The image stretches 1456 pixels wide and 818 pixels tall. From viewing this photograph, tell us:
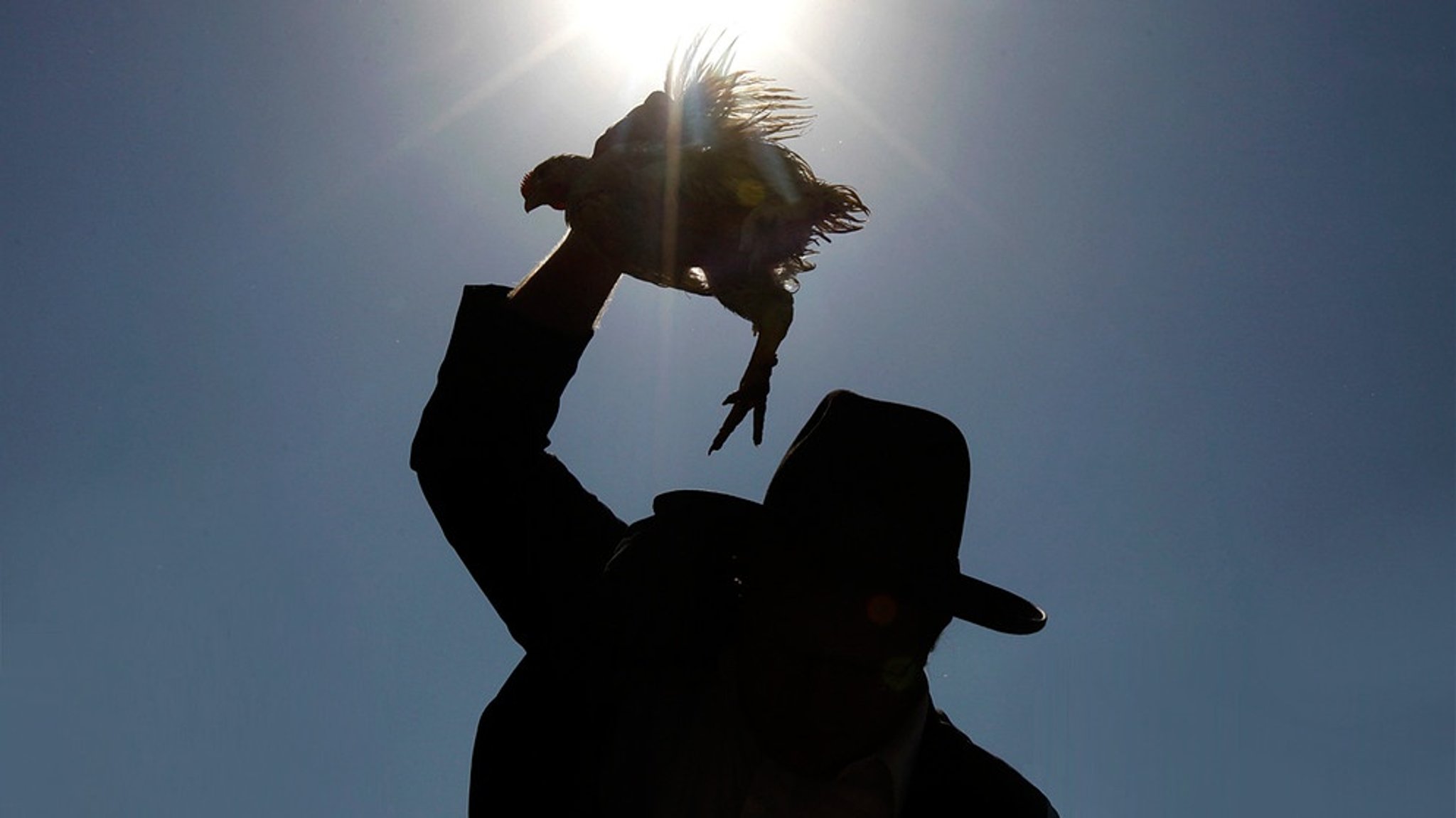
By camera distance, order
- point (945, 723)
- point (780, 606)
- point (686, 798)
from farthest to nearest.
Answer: point (945, 723) → point (780, 606) → point (686, 798)

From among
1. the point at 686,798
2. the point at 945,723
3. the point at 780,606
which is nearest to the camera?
the point at 686,798

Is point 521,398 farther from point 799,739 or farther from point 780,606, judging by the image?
point 799,739

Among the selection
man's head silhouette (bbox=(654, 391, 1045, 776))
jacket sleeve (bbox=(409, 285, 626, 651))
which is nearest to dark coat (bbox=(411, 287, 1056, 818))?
jacket sleeve (bbox=(409, 285, 626, 651))

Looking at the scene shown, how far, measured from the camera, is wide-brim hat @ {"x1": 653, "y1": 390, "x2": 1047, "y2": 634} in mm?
2250

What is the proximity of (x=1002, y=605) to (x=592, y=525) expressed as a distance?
3.43ft

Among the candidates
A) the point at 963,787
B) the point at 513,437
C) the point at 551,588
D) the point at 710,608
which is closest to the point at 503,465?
the point at 513,437

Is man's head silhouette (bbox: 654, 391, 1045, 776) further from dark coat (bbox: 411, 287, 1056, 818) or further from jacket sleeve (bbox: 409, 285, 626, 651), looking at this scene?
jacket sleeve (bbox: 409, 285, 626, 651)

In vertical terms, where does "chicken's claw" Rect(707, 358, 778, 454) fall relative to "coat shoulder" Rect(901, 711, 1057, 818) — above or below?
above

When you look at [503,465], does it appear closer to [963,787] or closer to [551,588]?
[551,588]

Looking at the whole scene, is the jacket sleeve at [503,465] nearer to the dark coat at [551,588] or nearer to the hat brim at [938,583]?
the dark coat at [551,588]

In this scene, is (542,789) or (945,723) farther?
(945,723)

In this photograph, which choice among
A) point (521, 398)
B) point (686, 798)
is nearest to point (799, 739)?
point (686, 798)

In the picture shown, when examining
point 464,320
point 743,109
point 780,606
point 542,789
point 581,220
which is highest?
point 743,109

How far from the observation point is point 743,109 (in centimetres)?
242
